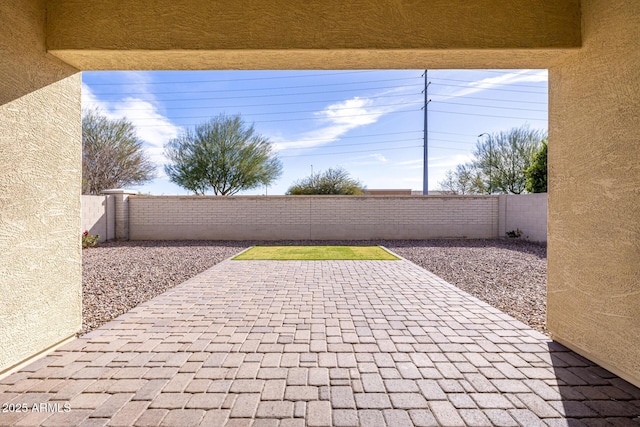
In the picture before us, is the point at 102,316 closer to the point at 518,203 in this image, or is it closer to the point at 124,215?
the point at 124,215

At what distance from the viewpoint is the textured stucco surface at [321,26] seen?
2779 mm

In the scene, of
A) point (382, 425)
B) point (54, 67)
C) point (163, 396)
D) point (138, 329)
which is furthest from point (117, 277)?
point (382, 425)

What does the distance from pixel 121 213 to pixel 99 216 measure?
94 centimetres

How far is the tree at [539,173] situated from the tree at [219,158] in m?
14.3

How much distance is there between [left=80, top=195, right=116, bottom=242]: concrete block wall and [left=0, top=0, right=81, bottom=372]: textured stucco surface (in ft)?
30.8

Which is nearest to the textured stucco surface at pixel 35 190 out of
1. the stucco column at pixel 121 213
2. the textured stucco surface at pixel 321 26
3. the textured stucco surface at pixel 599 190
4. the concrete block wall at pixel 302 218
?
the textured stucco surface at pixel 321 26

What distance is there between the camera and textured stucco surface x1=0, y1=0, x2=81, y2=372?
2.49 meters

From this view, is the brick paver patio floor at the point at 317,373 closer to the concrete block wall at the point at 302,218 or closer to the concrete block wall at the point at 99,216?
the concrete block wall at the point at 302,218

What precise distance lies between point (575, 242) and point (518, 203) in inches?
429

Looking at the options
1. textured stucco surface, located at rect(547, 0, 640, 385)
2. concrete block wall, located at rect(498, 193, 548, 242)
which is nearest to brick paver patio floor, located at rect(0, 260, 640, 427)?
textured stucco surface, located at rect(547, 0, 640, 385)

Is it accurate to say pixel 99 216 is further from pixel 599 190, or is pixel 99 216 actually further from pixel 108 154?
pixel 599 190

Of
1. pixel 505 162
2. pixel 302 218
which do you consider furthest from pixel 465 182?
pixel 302 218

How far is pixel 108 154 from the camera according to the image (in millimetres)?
18969

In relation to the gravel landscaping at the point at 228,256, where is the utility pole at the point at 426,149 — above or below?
above
